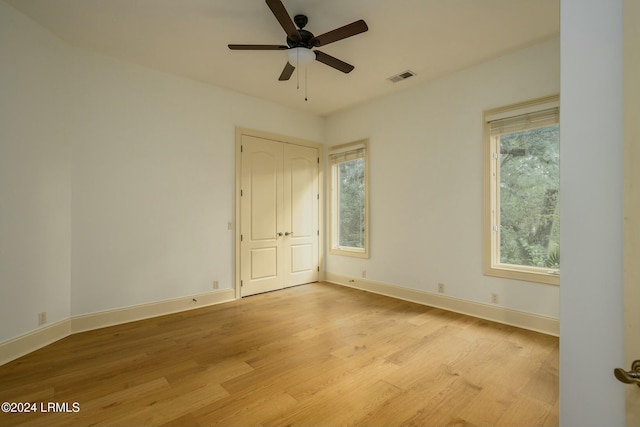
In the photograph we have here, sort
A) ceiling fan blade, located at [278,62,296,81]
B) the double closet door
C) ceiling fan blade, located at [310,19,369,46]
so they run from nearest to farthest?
ceiling fan blade, located at [310,19,369,46], ceiling fan blade, located at [278,62,296,81], the double closet door

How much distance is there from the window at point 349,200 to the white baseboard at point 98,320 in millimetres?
2088

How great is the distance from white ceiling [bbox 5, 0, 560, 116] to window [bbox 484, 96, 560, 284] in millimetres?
828

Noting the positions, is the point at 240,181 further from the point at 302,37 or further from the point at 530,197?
the point at 530,197

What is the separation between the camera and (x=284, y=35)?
305cm

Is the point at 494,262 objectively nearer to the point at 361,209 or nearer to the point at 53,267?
the point at 361,209

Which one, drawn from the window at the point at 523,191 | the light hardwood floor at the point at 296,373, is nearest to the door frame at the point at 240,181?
the light hardwood floor at the point at 296,373

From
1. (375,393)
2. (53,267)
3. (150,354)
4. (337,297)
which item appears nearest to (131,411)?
(150,354)

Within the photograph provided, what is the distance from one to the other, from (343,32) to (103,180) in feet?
10.1

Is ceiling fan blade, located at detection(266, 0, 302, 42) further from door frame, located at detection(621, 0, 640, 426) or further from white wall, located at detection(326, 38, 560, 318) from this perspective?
white wall, located at detection(326, 38, 560, 318)

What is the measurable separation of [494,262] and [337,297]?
2152 mm

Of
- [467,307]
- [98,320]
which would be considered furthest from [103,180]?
[467,307]

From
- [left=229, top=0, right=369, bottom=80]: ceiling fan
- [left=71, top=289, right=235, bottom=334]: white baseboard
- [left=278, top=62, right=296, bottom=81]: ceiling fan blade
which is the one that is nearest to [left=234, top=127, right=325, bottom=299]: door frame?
[left=71, top=289, right=235, bottom=334]: white baseboard

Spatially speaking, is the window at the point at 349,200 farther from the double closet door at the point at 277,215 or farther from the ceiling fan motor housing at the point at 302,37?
the ceiling fan motor housing at the point at 302,37

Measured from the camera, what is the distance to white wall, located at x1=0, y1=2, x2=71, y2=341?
2543mm
